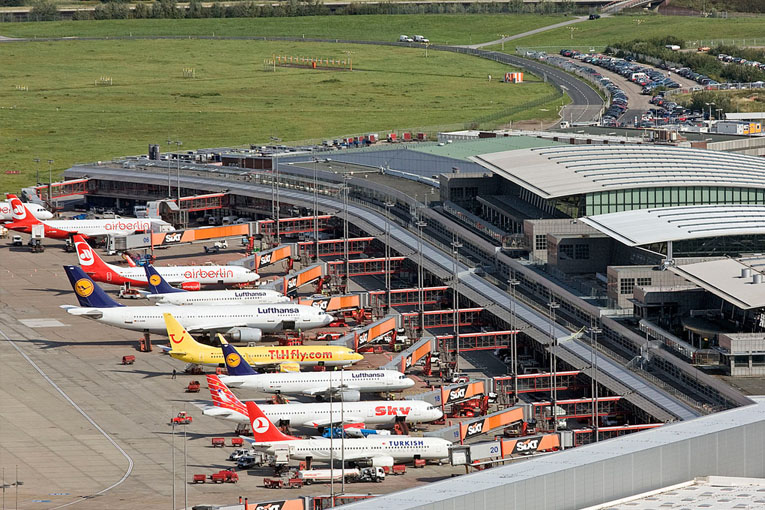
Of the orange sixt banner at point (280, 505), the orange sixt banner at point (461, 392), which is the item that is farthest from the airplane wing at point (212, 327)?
the orange sixt banner at point (280, 505)

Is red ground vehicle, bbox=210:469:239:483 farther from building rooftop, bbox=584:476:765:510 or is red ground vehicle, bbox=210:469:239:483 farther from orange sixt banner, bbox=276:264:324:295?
orange sixt banner, bbox=276:264:324:295

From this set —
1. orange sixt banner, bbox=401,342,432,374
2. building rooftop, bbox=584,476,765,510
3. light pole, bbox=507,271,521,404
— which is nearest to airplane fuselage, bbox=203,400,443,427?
light pole, bbox=507,271,521,404

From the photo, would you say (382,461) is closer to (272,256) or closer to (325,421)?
(325,421)

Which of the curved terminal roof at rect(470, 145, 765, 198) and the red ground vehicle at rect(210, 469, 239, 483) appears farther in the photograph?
the curved terminal roof at rect(470, 145, 765, 198)

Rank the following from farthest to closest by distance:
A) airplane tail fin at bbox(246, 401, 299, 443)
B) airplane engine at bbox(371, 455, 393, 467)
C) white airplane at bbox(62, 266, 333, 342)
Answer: white airplane at bbox(62, 266, 333, 342) < airplane tail fin at bbox(246, 401, 299, 443) < airplane engine at bbox(371, 455, 393, 467)

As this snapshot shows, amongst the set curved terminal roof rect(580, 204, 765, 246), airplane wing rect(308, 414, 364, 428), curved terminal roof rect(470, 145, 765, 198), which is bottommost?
airplane wing rect(308, 414, 364, 428)

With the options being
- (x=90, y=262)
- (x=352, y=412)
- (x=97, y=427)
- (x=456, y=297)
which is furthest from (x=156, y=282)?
(x=352, y=412)
